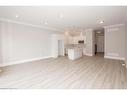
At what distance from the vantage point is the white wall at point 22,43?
19.3ft

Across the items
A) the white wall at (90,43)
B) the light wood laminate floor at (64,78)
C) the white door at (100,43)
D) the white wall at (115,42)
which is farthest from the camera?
the white door at (100,43)

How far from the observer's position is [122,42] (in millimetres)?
7516

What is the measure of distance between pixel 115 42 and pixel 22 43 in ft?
22.8

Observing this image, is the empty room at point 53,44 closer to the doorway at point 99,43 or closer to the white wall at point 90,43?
the white wall at point 90,43

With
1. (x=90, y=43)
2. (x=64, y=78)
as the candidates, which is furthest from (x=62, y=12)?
(x=90, y=43)

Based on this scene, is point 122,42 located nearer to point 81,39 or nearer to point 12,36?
point 81,39

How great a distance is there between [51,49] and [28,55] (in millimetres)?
2426

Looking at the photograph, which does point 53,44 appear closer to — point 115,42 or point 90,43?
point 90,43

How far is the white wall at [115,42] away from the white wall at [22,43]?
16.7 ft

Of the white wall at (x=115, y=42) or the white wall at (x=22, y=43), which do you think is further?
the white wall at (x=115, y=42)

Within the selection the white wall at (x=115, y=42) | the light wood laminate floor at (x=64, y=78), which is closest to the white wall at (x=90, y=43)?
the white wall at (x=115, y=42)

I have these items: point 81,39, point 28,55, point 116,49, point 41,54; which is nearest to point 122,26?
point 116,49

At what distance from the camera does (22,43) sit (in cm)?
675

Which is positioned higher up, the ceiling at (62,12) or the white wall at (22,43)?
the ceiling at (62,12)
